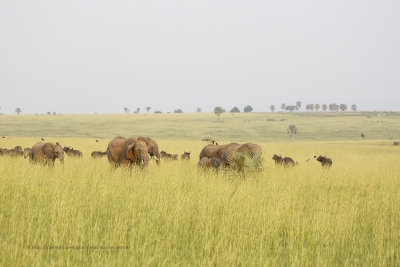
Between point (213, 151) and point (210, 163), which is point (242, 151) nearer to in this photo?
point (210, 163)

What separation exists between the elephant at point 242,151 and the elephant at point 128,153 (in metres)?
3.60

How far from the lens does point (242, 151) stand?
562 inches

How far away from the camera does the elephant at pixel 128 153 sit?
523 inches

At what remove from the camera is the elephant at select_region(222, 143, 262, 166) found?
14.1 meters

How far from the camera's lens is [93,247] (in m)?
5.50

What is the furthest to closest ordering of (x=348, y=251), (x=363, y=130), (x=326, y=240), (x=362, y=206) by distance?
(x=363, y=130)
(x=362, y=206)
(x=326, y=240)
(x=348, y=251)

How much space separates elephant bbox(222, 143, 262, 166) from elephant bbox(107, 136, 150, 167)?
3602mm

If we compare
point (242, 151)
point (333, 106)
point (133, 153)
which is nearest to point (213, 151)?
point (242, 151)

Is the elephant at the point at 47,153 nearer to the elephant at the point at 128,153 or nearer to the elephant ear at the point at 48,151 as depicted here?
the elephant ear at the point at 48,151

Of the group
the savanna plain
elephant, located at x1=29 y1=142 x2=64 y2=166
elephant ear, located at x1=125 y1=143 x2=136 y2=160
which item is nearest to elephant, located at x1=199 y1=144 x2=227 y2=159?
elephant ear, located at x1=125 y1=143 x2=136 y2=160

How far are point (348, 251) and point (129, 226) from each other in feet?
13.5

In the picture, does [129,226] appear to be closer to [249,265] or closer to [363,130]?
[249,265]

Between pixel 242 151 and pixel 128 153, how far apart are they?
469cm

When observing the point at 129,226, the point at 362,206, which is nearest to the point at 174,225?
the point at 129,226
